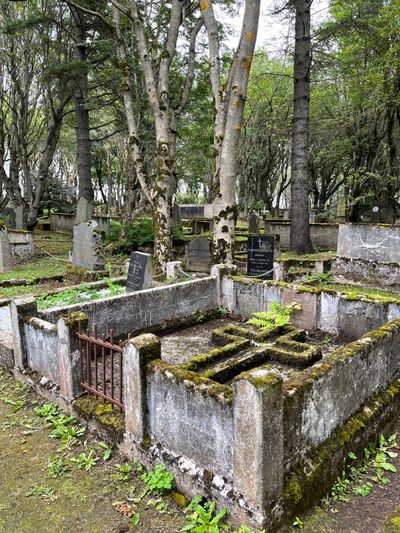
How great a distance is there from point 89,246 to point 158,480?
7.95 meters

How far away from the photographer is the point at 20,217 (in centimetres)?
1802

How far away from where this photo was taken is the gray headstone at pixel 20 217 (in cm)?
1802

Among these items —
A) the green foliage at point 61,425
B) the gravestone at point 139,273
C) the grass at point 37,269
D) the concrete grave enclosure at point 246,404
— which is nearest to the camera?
the concrete grave enclosure at point 246,404

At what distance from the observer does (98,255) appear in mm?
10664

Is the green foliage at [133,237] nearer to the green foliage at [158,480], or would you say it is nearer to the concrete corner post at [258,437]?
the green foliage at [158,480]

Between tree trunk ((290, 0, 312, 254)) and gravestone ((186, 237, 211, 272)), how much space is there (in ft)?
15.2

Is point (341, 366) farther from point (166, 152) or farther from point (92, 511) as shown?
point (166, 152)

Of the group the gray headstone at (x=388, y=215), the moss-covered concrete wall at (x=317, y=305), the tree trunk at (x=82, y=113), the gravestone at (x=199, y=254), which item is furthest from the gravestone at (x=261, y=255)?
the gray headstone at (x=388, y=215)

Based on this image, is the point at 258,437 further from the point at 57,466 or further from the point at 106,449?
the point at 57,466

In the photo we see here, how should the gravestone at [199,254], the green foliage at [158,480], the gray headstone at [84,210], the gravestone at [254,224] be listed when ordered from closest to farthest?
the green foliage at [158,480] → the gray headstone at [84,210] → the gravestone at [199,254] → the gravestone at [254,224]

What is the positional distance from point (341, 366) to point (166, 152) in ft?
27.5

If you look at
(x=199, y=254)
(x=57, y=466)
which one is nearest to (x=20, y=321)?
(x=57, y=466)

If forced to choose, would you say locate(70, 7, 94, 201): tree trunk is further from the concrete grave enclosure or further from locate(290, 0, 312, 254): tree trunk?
the concrete grave enclosure

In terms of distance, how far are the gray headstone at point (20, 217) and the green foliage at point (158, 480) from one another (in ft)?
54.4
